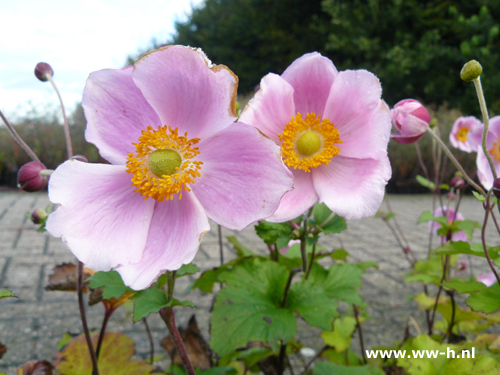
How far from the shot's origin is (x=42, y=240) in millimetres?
3299

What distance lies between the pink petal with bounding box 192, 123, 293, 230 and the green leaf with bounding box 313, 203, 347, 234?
30 cm

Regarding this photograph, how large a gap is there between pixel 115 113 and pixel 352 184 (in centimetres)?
46

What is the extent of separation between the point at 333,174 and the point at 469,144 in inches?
37.4

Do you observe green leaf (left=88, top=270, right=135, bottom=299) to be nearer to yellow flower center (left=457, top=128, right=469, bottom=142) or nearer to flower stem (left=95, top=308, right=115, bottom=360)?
flower stem (left=95, top=308, right=115, bottom=360)

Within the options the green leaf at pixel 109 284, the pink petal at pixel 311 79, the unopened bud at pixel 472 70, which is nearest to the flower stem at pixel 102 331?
the green leaf at pixel 109 284

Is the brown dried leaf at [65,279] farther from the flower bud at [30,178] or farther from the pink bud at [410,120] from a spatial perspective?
the pink bud at [410,120]

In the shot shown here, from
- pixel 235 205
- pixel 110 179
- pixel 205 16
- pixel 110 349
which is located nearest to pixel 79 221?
pixel 110 179

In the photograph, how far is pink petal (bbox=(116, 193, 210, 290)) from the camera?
1.90 ft

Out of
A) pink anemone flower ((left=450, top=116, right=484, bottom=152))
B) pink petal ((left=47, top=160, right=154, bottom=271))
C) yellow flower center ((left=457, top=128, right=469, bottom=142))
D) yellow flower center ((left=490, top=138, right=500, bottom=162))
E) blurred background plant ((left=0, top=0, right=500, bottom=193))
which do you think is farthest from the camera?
blurred background plant ((left=0, top=0, right=500, bottom=193))

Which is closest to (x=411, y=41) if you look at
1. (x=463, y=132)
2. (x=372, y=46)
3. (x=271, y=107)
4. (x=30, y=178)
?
(x=372, y=46)

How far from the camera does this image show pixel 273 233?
33.2 inches

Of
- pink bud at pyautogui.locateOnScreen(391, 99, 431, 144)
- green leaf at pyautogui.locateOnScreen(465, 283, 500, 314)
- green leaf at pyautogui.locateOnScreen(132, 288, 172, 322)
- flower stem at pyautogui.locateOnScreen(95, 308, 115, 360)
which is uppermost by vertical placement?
pink bud at pyautogui.locateOnScreen(391, 99, 431, 144)

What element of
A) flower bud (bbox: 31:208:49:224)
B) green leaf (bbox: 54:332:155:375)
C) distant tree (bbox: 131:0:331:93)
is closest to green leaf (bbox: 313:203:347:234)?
green leaf (bbox: 54:332:155:375)

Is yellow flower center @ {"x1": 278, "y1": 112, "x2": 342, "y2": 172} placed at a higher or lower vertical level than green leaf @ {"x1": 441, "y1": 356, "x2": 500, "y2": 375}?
higher
